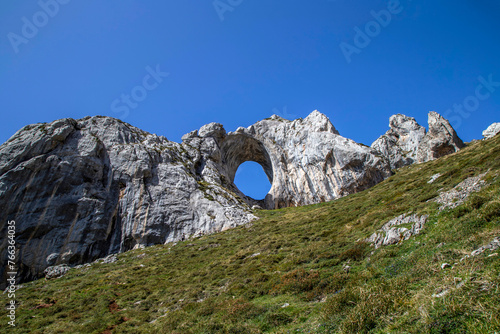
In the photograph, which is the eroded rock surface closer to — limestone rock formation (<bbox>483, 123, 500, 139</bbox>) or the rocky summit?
the rocky summit

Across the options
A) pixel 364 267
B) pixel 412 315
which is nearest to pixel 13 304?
pixel 364 267

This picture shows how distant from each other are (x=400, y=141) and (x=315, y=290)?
2943 inches

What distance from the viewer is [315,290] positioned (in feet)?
38.8

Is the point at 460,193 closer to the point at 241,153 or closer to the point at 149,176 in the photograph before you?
the point at 149,176

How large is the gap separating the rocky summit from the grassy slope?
53.0 feet

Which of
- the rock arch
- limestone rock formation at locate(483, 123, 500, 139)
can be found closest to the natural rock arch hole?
the rock arch

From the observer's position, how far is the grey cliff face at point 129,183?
3988 cm

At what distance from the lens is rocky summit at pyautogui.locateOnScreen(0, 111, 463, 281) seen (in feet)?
132

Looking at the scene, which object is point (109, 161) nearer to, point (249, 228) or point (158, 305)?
point (249, 228)

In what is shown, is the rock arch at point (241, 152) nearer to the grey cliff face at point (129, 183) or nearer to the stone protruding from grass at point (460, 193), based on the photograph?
the grey cliff face at point (129, 183)

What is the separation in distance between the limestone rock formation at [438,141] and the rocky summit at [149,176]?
22 centimetres

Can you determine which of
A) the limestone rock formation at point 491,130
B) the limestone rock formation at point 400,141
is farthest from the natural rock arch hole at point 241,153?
the limestone rock formation at point 491,130

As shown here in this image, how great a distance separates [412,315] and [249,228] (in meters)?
33.1

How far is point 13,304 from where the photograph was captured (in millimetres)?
20891
